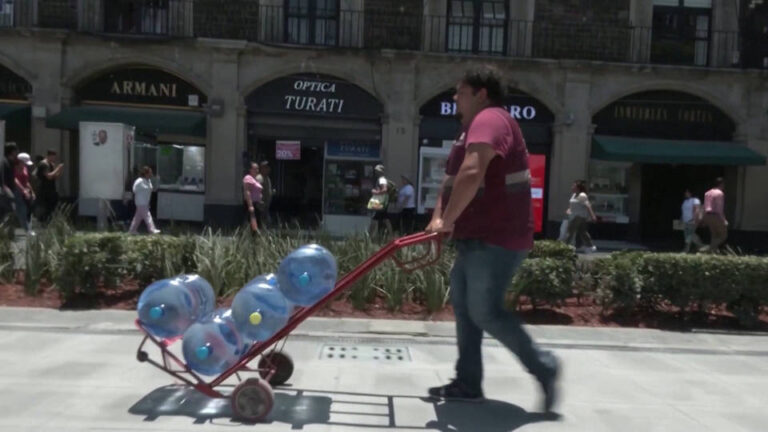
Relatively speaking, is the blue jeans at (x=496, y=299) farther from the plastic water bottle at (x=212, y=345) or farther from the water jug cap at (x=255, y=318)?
the plastic water bottle at (x=212, y=345)

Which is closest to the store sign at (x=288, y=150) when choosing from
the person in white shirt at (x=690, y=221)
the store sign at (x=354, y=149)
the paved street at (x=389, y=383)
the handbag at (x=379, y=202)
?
the store sign at (x=354, y=149)

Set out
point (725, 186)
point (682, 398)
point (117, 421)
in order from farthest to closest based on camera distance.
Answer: point (725, 186) → point (682, 398) → point (117, 421)

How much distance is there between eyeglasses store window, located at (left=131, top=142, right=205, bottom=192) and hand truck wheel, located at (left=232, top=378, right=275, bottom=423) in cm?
1791

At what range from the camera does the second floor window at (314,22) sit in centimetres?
2191

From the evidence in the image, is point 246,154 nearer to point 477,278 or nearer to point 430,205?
point 430,205

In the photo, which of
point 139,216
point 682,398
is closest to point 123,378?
point 682,398

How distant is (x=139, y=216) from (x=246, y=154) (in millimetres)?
6166

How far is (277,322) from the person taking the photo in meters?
4.76

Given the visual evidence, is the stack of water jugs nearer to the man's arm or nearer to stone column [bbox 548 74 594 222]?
the man's arm

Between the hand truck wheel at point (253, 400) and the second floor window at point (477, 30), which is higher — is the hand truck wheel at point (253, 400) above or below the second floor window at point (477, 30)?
below

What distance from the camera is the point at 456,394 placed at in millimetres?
5180

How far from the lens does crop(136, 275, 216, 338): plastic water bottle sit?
4.68m

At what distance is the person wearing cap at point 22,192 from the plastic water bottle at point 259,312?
8.79m

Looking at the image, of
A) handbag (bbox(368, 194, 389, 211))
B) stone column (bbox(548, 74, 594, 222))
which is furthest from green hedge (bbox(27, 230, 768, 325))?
stone column (bbox(548, 74, 594, 222))
